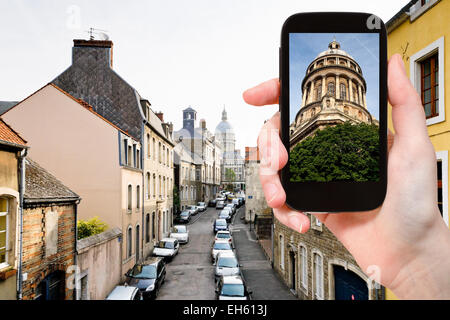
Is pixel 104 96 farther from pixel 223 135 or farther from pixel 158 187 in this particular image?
pixel 223 135

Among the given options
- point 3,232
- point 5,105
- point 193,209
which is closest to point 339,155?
point 3,232

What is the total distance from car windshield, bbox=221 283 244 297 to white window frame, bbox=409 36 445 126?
915 centimetres

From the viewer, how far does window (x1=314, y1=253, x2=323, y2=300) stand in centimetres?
1083

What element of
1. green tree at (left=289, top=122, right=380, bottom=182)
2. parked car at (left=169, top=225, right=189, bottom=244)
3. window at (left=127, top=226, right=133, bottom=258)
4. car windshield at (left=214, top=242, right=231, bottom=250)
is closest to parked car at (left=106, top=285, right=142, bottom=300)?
window at (left=127, top=226, right=133, bottom=258)

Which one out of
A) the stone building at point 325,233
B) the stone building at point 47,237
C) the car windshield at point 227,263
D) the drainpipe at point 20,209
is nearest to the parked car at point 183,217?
the stone building at point 325,233

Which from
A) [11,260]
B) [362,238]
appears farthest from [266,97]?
[11,260]

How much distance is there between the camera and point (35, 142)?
46.0 ft

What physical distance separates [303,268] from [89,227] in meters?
9.11

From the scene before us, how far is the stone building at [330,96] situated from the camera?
193 centimetres

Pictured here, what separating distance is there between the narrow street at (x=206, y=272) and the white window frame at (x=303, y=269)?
0.98m

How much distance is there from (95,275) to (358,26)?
12825 mm

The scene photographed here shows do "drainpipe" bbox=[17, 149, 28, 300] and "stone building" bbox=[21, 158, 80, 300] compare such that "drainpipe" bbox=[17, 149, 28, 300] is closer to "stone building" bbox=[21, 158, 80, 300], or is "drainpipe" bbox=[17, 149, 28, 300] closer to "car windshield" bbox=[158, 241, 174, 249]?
"stone building" bbox=[21, 158, 80, 300]

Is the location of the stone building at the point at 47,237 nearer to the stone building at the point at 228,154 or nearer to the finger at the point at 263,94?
the stone building at the point at 228,154

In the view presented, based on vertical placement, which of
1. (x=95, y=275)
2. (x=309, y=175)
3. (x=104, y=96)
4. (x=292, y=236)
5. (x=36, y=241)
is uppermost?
(x=104, y=96)
